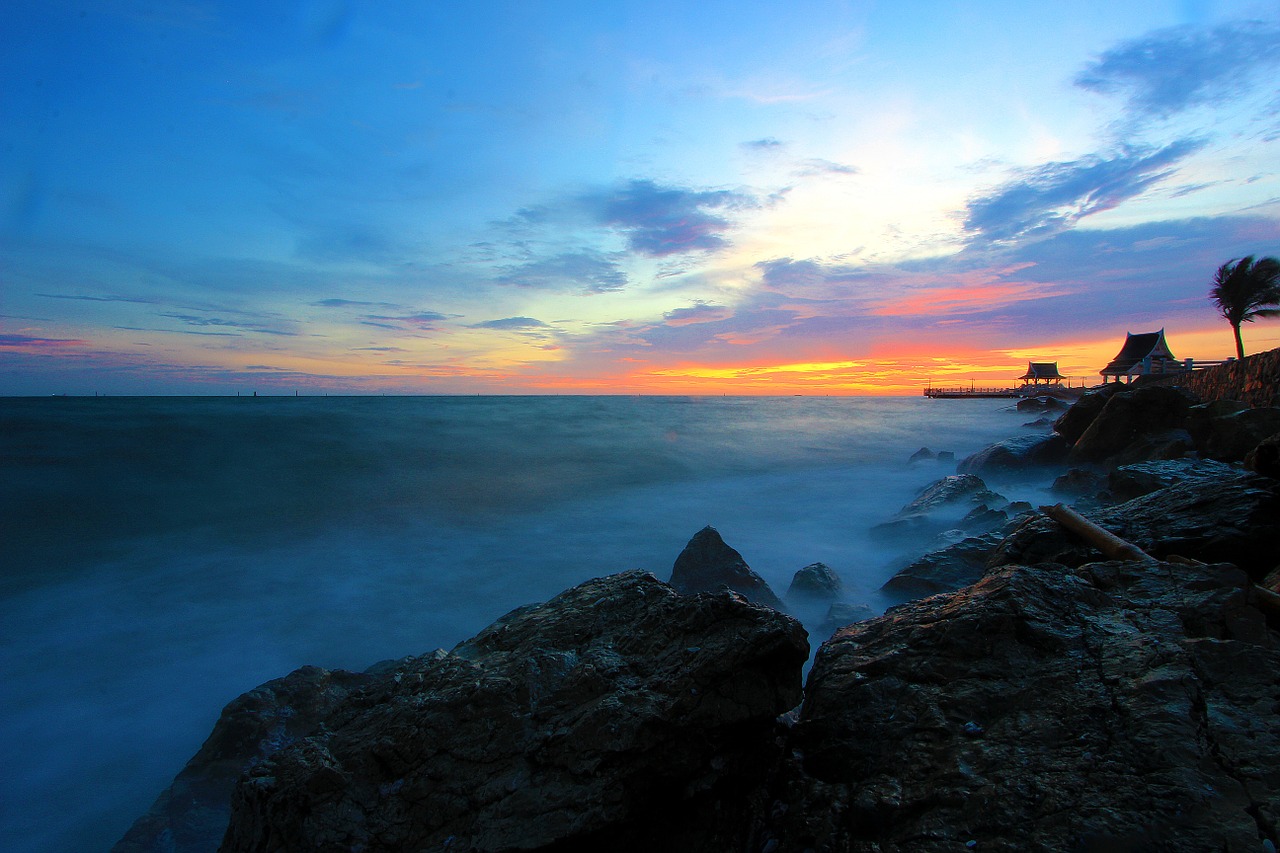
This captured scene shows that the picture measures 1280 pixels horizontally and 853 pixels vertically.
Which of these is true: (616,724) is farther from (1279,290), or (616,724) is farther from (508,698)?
(1279,290)

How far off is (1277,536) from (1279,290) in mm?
35333

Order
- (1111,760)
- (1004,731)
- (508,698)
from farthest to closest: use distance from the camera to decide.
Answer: (508,698) → (1004,731) → (1111,760)

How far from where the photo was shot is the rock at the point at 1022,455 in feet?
51.5

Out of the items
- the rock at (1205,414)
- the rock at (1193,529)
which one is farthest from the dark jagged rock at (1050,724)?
the rock at (1205,414)

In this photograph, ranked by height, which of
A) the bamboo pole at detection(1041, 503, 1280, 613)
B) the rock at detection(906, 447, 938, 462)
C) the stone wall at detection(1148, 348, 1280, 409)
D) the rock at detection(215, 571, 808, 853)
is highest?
the stone wall at detection(1148, 348, 1280, 409)

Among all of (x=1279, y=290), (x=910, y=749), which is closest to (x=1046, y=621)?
(x=910, y=749)

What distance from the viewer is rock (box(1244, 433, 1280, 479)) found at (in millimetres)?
4461

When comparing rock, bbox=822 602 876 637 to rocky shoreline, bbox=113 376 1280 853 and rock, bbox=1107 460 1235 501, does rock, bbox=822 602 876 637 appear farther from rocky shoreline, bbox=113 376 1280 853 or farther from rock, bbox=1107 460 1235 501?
rocky shoreline, bbox=113 376 1280 853

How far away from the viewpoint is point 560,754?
8.84 ft

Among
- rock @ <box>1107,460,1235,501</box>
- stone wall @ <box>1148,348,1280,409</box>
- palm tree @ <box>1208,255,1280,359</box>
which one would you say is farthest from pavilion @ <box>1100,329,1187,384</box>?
rock @ <box>1107,460,1235,501</box>

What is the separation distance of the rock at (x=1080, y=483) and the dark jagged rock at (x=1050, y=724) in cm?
1011

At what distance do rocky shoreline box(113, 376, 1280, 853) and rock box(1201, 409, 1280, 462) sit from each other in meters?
8.40

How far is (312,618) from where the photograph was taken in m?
9.29

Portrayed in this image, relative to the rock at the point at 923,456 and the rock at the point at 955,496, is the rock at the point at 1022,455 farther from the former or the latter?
the rock at the point at 923,456
